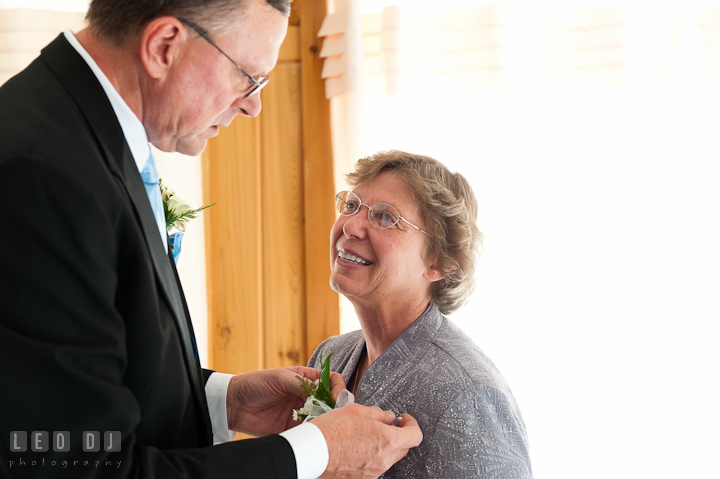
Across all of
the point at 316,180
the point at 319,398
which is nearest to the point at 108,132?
the point at 319,398

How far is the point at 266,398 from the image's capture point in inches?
58.6

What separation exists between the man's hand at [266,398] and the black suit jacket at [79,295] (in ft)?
1.69

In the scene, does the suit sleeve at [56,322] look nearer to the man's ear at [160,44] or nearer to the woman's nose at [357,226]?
the man's ear at [160,44]

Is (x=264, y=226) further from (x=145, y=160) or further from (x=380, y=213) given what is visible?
(x=145, y=160)

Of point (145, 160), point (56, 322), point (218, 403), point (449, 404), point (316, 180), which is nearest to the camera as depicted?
point (56, 322)

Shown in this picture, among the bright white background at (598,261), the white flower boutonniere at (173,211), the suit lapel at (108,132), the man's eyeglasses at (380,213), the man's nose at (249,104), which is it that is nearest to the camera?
the suit lapel at (108,132)

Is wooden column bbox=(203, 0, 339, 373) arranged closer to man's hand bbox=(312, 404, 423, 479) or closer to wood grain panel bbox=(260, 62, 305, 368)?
wood grain panel bbox=(260, 62, 305, 368)

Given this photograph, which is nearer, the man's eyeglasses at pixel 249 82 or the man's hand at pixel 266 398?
the man's eyeglasses at pixel 249 82

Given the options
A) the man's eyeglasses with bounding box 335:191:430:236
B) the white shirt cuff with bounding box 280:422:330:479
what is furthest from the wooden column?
the white shirt cuff with bounding box 280:422:330:479

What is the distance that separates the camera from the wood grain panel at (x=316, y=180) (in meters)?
2.66

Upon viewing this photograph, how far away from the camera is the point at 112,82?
972 mm

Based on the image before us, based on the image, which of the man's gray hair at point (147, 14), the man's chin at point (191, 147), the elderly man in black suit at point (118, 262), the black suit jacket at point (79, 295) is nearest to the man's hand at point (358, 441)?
the elderly man in black suit at point (118, 262)

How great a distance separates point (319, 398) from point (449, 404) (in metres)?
0.32

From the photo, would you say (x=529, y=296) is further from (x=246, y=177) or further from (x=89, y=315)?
(x=89, y=315)
